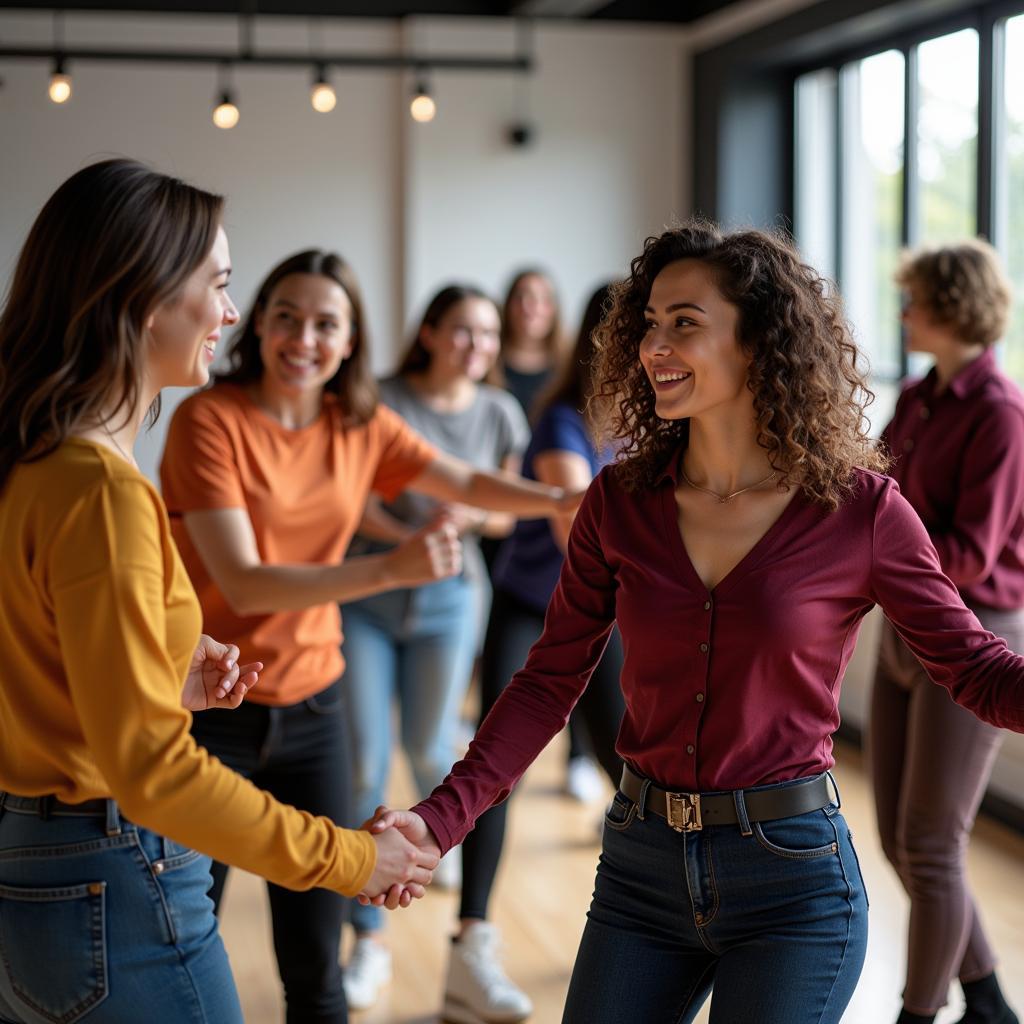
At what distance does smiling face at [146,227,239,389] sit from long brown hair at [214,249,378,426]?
3.76ft

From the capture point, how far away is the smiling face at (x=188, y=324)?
1.54 m

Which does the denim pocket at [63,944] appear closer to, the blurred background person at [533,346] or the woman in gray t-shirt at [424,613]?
the woman in gray t-shirt at [424,613]

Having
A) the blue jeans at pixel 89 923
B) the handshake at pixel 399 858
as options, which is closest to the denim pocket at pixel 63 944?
the blue jeans at pixel 89 923

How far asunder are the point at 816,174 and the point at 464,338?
2.80 meters

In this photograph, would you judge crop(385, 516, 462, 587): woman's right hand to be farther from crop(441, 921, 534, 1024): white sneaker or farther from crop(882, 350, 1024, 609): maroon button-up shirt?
crop(441, 921, 534, 1024): white sneaker

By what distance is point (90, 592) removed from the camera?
137 cm

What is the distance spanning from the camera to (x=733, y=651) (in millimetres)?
1739

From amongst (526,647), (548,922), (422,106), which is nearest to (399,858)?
(526,647)

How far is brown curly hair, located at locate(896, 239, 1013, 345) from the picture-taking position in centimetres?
296

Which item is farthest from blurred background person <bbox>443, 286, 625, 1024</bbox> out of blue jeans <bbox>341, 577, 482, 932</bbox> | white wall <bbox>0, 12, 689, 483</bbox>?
white wall <bbox>0, 12, 689, 483</bbox>

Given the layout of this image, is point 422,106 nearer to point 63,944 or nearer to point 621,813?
point 621,813

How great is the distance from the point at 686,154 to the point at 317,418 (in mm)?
4173

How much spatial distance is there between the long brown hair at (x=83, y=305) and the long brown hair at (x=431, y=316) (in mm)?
2326

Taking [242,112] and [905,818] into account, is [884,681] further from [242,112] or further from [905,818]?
[242,112]
